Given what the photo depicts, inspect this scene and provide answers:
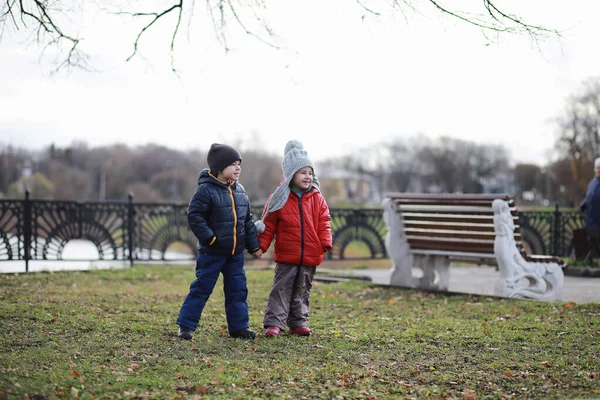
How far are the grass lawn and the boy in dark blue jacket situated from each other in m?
0.25

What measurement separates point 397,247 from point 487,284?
1.84 metres

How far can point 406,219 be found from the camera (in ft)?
33.7

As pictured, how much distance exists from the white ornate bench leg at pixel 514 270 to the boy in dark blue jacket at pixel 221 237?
3.57 m

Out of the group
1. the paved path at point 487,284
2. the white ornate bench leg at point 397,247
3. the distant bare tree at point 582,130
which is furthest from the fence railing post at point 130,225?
the distant bare tree at point 582,130

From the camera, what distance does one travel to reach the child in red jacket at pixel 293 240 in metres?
6.61

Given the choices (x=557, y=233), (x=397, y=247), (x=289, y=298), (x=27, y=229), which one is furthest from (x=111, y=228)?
(x=557, y=233)

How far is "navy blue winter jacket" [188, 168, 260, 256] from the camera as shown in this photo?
20.3 ft

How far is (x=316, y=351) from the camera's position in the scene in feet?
19.1

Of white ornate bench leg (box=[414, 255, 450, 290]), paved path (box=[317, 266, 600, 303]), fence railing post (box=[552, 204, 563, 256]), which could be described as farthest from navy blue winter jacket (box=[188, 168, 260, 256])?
fence railing post (box=[552, 204, 563, 256])

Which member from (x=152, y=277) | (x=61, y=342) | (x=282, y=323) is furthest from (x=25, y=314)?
(x=152, y=277)

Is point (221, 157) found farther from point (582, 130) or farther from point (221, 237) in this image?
point (582, 130)

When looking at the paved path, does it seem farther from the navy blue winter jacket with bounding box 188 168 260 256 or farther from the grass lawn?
the navy blue winter jacket with bounding box 188 168 260 256

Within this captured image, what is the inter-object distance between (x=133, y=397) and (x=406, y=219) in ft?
21.3

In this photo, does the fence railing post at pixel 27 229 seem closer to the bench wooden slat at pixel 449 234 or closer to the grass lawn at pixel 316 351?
the grass lawn at pixel 316 351
